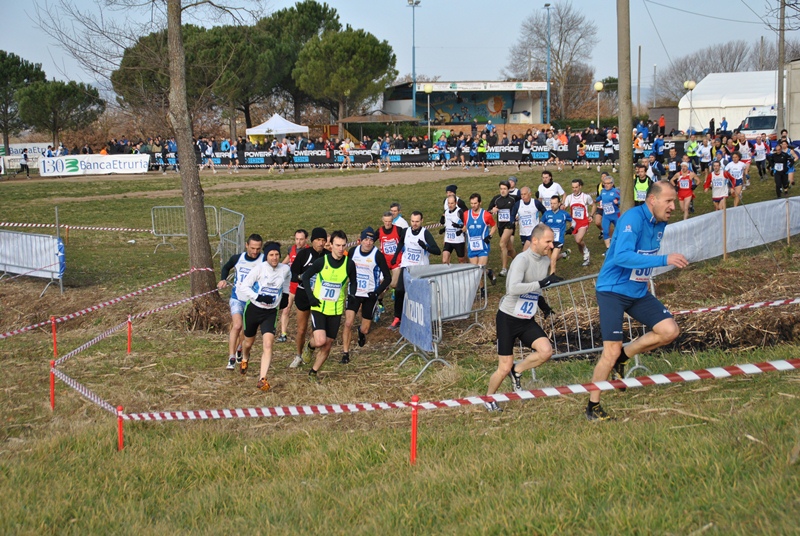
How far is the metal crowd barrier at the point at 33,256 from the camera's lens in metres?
15.5

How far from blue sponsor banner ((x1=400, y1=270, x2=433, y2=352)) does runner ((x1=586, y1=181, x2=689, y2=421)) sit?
123 inches

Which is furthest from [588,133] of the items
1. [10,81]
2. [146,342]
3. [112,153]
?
[10,81]

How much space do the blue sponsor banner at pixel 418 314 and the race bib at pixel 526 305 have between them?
2099 mm

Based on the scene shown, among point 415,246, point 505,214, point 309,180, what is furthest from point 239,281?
point 309,180

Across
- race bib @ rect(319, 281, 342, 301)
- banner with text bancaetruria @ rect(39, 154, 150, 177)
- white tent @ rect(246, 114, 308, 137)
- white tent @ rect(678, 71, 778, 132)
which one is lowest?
race bib @ rect(319, 281, 342, 301)

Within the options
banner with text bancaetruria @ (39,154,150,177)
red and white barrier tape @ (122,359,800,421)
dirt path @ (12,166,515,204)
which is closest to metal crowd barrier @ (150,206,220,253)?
dirt path @ (12,166,515,204)

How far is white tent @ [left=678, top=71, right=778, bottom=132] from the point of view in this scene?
4828 cm

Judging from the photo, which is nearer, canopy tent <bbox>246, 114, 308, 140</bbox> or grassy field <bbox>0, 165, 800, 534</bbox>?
grassy field <bbox>0, 165, 800, 534</bbox>

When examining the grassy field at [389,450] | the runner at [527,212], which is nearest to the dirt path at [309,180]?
the runner at [527,212]

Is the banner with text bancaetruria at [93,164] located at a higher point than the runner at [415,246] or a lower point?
higher

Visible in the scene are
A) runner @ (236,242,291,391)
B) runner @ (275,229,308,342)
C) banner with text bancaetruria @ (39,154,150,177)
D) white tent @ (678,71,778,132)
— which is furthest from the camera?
white tent @ (678,71,778,132)

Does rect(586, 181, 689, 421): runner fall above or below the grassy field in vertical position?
above

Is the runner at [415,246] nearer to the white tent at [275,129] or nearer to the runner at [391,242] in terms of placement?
the runner at [391,242]

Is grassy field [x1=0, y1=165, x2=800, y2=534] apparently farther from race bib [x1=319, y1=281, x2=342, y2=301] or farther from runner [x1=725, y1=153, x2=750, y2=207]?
runner [x1=725, y1=153, x2=750, y2=207]
